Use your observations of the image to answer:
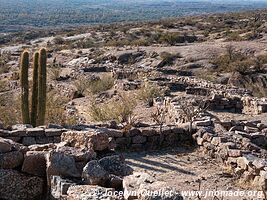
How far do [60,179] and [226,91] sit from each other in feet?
56.4

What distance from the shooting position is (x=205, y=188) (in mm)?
10141

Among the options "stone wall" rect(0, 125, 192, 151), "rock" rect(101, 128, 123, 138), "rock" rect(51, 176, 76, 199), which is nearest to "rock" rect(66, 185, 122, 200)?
"rock" rect(51, 176, 76, 199)

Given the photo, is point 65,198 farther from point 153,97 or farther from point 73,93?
point 73,93

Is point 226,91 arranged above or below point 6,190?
below

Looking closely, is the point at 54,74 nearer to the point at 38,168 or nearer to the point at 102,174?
the point at 38,168

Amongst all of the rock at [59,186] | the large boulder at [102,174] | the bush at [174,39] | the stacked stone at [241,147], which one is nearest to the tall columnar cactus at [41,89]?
the stacked stone at [241,147]

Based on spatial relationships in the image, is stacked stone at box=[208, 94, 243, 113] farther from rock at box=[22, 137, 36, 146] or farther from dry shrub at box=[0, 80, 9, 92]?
dry shrub at box=[0, 80, 9, 92]

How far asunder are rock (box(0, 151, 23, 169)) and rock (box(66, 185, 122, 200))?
137cm

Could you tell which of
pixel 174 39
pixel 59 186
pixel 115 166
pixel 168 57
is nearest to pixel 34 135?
pixel 115 166

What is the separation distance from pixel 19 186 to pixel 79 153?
3.40 ft

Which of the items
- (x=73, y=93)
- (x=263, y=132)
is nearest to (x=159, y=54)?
(x=73, y=93)

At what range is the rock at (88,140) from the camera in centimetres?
880

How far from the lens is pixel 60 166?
7.57 m

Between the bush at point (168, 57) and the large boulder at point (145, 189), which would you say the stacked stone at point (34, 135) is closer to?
the large boulder at point (145, 189)
